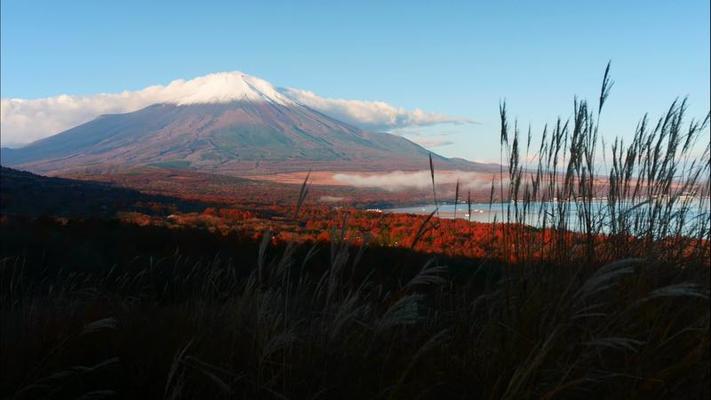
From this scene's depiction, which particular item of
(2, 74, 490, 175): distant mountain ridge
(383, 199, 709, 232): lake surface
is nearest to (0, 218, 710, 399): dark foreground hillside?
(383, 199, 709, 232): lake surface

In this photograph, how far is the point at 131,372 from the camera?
2.13m

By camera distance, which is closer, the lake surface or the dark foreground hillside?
the dark foreground hillside

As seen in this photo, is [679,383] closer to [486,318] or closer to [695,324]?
[695,324]

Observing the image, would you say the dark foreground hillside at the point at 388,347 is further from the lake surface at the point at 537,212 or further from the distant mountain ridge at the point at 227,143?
the distant mountain ridge at the point at 227,143

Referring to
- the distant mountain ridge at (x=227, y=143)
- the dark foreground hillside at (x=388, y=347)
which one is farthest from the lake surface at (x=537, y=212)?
the distant mountain ridge at (x=227, y=143)

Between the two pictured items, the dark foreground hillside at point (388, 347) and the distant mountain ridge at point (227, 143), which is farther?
the distant mountain ridge at point (227, 143)

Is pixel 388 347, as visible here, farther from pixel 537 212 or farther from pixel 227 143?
Result: pixel 227 143

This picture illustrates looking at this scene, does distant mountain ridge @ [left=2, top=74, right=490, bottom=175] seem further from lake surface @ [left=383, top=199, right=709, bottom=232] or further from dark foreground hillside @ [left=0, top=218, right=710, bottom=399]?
dark foreground hillside @ [left=0, top=218, right=710, bottom=399]

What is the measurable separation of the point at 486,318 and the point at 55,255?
466 centimetres

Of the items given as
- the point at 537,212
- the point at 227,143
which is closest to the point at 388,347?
the point at 537,212

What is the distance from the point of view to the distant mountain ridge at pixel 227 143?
4417 inches

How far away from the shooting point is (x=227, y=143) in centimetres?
13900

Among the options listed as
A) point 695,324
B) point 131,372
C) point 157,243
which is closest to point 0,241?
point 157,243

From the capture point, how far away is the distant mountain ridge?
112188mm
